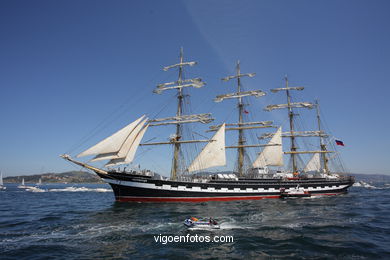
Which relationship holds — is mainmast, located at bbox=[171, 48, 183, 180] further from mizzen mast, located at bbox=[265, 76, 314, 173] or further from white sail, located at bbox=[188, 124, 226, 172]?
mizzen mast, located at bbox=[265, 76, 314, 173]

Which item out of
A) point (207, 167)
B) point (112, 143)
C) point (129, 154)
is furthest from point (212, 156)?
point (112, 143)

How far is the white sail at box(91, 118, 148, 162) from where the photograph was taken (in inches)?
1004

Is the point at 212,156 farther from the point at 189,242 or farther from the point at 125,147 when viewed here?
the point at 189,242

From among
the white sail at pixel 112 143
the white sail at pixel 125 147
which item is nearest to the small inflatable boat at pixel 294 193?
the white sail at pixel 125 147

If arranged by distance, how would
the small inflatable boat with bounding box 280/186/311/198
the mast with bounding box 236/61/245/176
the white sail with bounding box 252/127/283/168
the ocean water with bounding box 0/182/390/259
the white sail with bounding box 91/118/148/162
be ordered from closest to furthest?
the ocean water with bounding box 0/182/390/259 < the white sail with bounding box 91/118/148/162 < the small inflatable boat with bounding box 280/186/311/198 < the mast with bounding box 236/61/245/176 < the white sail with bounding box 252/127/283/168

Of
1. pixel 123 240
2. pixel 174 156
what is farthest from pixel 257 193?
pixel 123 240

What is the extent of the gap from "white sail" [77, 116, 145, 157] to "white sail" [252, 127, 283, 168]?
28775mm

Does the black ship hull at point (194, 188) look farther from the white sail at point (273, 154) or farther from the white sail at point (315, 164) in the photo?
the white sail at point (315, 164)

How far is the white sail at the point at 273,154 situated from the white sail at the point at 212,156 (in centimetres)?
1278

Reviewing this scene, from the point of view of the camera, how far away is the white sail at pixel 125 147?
25.5 m

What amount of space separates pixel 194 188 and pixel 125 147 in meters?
10.8

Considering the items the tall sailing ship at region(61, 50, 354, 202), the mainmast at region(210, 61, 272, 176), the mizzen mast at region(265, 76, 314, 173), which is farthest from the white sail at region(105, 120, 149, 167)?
the mizzen mast at region(265, 76, 314, 173)

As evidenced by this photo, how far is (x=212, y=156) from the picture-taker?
35812 millimetres

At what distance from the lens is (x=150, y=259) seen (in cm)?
944
